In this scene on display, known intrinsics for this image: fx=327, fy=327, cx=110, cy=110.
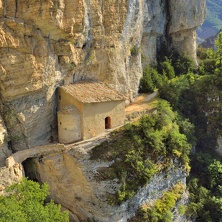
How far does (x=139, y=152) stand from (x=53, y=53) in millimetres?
9010

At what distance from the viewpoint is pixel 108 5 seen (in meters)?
24.0

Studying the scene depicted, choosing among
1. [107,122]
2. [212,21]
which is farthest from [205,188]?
[212,21]

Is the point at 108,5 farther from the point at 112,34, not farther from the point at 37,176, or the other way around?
the point at 37,176

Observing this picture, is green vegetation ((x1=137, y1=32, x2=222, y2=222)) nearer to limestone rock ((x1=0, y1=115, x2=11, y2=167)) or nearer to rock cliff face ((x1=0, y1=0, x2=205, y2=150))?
rock cliff face ((x1=0, y1=0, x2=205, y2=150))

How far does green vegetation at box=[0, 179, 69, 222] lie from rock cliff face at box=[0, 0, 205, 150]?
3.37m

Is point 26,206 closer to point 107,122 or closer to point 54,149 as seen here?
point 54,149

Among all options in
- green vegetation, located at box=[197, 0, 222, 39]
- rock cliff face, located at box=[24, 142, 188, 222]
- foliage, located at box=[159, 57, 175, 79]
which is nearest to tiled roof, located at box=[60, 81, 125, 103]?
rock cliff face, located at box=[24, 142, 188, 222]

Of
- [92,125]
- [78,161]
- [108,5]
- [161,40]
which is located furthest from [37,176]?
[161,40]

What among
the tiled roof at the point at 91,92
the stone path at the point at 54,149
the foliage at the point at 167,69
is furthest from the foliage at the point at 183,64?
the stone path at the point at 54,149

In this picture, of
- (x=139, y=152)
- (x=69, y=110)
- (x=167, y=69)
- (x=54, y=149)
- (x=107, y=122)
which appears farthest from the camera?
(x=167, y=69)

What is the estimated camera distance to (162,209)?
23.5 m

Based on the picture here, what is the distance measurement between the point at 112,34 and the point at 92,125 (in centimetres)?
732

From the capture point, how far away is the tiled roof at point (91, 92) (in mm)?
22625

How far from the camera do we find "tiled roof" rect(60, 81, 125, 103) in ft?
74.2
